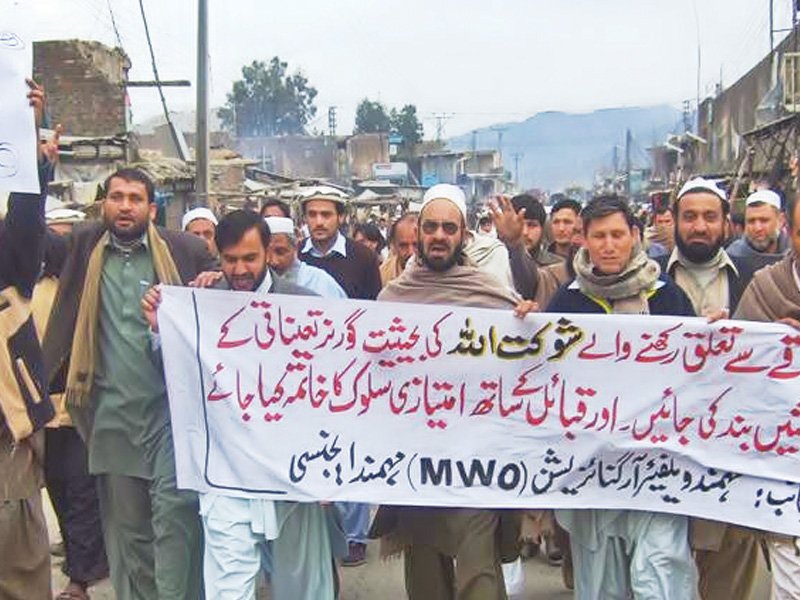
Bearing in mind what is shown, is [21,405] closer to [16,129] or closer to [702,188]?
[16,129]

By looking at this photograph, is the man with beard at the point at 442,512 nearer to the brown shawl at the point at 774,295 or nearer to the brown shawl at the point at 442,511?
the brown shawl at the point at 442,511

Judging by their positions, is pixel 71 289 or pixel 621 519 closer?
pixel 621 519

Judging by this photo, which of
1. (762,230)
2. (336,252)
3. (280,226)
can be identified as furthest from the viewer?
(762,230)

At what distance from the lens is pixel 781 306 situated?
3775 millimetres

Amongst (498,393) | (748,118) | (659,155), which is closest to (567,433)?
(498,393)

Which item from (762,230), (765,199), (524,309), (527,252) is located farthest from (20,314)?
(765,199)

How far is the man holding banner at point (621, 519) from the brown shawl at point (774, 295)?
0.22 metres

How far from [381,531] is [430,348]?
0.75 m

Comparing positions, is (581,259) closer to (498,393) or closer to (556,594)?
(498,393)

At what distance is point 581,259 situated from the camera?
12.9 ft

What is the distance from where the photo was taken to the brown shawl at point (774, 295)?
375 centimetres

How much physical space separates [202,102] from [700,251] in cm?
1116

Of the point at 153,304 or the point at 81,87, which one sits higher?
the point at 81,87

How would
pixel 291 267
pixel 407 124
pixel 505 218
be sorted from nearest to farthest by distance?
1. pixel 505 218
2. pixel 291 267
3. pixel 407 124
